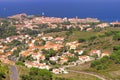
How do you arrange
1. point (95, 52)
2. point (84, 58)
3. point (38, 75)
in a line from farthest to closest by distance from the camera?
point (95, 52) → point (84, 58) → point (38, 75)

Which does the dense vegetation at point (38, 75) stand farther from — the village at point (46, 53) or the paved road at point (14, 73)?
the village at point (46, 53)

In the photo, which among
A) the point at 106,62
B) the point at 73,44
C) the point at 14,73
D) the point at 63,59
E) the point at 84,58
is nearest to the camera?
the point at 14,73

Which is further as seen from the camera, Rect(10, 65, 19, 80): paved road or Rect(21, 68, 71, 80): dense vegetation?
Rect(10, 65, 19, 80): paved road

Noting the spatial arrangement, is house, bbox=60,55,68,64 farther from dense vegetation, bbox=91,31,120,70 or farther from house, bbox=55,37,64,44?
house, bbox=55,37,64,44

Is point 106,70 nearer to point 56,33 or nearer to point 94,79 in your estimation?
point 94,79

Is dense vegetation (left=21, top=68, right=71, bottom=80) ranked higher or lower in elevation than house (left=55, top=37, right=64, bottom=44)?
lower

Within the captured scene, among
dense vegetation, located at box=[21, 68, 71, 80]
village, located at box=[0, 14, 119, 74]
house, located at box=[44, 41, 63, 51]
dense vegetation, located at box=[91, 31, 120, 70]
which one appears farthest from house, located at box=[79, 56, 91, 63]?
dense vegetation, located at box=[21, 68, 71, 80]

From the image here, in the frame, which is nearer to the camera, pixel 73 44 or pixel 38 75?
pixel 38 75

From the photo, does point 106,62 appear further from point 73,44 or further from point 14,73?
point 73,44

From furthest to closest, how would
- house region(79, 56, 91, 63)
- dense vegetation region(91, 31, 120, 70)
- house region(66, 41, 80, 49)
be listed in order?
house region(66, 41, 80, 49), house region(79, 56, 91, 63), dense vegetation region(91, 31, 120, 70)

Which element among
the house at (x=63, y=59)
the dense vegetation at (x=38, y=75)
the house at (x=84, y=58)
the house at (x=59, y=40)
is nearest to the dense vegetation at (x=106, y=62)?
the house at (x=84, y=58)

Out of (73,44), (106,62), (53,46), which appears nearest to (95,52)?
(106,62)
